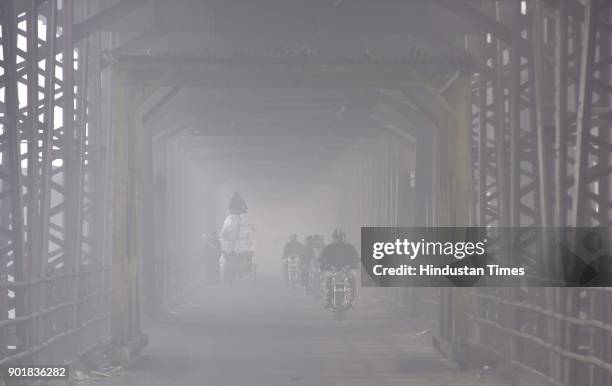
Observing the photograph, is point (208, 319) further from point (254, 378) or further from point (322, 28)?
point (254, 378)

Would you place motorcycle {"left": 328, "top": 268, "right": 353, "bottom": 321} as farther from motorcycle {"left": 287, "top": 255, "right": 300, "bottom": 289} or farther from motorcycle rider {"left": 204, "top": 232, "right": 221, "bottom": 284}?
motorcycle rider {"left": 204, "top": 232, "right": 221, "bottom": 284}

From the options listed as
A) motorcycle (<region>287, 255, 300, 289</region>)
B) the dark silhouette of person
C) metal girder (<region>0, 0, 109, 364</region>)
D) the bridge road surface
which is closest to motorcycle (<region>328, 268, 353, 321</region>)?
the bridge road surface

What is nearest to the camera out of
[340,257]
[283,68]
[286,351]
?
[286,351]

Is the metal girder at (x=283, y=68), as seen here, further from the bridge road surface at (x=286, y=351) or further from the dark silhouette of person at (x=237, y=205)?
the dark silhouette of person at (x=237, y=205)

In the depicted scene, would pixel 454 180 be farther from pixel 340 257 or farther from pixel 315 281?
pixel 315 281

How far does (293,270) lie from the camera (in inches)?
1689

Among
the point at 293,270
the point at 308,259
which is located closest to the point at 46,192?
the point at 308,259

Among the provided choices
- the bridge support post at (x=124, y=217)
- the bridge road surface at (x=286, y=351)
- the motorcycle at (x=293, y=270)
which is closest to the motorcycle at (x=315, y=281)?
the bridge road surface at (x=286, y=351)

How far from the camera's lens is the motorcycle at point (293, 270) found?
4238 cm

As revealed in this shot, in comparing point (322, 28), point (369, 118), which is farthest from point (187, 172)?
point (322, 28)

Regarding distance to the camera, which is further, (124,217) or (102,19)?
(102,19)

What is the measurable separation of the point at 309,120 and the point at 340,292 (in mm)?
9368

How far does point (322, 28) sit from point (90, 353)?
8364mm

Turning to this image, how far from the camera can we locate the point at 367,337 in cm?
2297
